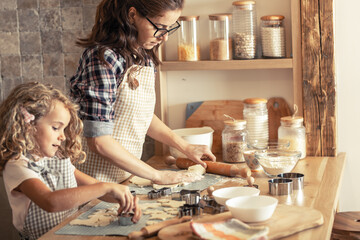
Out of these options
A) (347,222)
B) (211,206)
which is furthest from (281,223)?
(347,222)

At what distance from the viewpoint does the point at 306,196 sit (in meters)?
1.78

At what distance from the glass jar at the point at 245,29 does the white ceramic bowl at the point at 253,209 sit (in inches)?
43.0

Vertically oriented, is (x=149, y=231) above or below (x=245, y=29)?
below

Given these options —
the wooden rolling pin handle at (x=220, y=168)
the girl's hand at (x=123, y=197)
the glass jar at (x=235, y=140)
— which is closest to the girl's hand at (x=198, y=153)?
the wooden rolling pin handle at (x=220, y=168)

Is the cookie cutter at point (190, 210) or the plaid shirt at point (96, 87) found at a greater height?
the plaid shirt at point (96, 87)

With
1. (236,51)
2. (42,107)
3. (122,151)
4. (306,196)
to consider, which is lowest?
(306,196)

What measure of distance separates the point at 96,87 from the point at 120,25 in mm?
240

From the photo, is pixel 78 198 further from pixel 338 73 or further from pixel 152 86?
pixel 338 73

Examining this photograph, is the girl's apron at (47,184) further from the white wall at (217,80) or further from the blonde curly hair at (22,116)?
the white wall at (217,80)

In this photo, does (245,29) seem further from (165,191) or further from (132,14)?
(165,191)

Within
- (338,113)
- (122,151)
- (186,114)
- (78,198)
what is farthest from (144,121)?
(338,113)

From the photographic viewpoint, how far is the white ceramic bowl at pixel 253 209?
1.40 metres

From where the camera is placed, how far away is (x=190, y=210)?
5.14 feet

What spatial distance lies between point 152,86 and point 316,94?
75 centimetres
